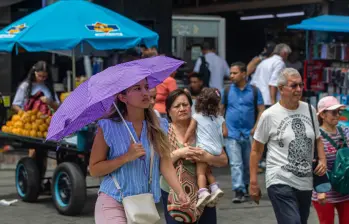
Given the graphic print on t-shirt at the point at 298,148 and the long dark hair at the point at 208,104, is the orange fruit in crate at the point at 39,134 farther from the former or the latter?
the graphic print on t-shirt at the point at 298,148

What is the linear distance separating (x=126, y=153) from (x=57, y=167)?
4.55 m

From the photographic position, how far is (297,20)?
1723cm

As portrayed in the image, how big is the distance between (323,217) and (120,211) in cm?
245

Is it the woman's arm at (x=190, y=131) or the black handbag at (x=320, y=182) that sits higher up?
the woman's arm at (x=190, y=131)

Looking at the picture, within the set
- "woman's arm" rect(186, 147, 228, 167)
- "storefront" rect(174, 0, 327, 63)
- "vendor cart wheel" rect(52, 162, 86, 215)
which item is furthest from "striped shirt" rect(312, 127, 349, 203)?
"storefront" rect(174, 0, 327, 63)

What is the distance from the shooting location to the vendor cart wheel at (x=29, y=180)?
9875 millimetres

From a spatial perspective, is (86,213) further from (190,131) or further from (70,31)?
(190,131)

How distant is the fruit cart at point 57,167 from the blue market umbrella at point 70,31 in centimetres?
97

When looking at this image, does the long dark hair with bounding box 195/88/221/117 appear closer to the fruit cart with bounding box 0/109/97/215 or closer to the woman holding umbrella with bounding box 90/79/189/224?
the woman holding umbrella with bounding box 90/79/189/224

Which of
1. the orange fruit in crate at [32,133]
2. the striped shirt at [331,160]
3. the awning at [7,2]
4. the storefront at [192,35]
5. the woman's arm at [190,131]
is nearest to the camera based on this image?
the woman's arm at [190,131]

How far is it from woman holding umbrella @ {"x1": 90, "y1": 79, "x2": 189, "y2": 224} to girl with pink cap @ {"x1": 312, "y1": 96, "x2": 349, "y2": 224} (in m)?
2.03

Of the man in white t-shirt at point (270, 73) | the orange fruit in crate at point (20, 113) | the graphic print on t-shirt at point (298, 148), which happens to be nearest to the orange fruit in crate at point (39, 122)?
the orange fruit in crate at point (20, 113)

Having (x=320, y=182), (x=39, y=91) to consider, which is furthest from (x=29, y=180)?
(x=320, y=182)

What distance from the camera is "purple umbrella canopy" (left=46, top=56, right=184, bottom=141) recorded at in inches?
192
